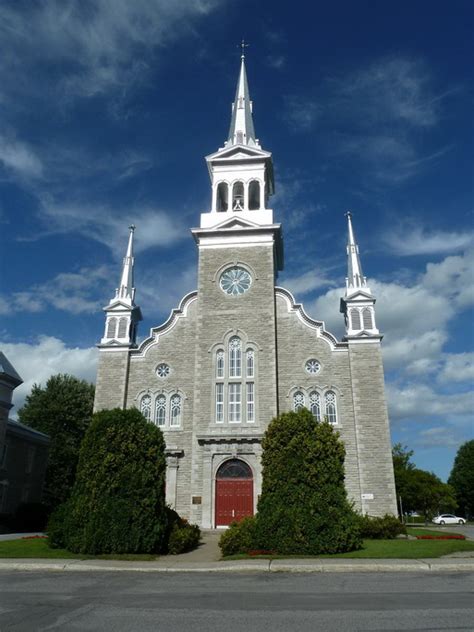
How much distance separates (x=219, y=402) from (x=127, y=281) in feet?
37.0

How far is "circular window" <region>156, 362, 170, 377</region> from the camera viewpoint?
3247cm

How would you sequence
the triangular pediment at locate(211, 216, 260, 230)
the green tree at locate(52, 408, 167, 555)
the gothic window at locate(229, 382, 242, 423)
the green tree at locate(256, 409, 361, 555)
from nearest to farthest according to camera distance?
the green tree at locate(256, 409, 361, 555)
the green tree at locate(52, 408, 167, 555)
the gothic window at locate(229, 382, 242, 423)
the triangular pediment at locate(211, 216, 260, 230)

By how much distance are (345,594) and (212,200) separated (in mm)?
29836

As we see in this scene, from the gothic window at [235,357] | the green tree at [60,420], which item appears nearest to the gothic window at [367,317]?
the gothic window at [235,357]

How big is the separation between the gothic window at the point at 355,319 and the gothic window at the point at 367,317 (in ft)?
1.07

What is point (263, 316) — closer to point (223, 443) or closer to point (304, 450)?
point (223, 443)

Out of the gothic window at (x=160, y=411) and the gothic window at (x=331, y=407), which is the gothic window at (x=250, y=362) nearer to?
the gothic window at (x=331, y=407)

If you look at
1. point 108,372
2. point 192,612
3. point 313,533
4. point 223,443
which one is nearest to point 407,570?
point 313,533

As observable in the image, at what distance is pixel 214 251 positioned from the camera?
113 feet

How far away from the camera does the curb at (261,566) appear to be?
Answer: 556 inches

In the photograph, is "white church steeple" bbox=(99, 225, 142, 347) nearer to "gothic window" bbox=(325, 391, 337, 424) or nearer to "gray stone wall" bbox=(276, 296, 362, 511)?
"gray stone wall" bbox=(276, 296, 362, 511)

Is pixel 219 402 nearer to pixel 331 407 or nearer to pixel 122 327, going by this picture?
pixel 331 407

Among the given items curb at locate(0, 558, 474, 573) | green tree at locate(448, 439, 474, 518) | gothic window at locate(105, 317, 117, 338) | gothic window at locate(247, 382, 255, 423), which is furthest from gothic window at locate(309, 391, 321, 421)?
green tree at locate(448, 439, 474, 518)

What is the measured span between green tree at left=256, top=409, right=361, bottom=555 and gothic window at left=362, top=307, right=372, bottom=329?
1340 centimetres
